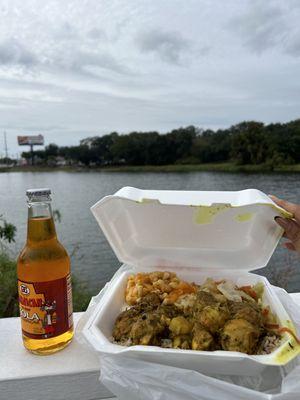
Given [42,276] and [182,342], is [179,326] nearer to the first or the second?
[182,342]

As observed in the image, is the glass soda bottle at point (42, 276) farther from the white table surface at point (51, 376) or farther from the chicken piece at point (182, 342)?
the chicken piece at point (182, 342)

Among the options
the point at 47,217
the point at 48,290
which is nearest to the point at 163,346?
the point at 48,290

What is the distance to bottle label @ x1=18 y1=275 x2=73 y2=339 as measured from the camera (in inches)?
37.8

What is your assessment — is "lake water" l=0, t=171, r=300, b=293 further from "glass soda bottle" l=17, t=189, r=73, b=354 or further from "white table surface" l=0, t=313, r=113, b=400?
"white table surface" l=0, t=313, r=113, b=400

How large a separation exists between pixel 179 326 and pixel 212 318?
89 mm

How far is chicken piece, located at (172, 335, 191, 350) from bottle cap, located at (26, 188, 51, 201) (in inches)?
19.2

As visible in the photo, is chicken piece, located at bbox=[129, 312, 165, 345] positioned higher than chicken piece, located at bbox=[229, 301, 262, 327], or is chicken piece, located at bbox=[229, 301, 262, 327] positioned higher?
chicken piece, located at bbox=[229, 301, 262, 327]

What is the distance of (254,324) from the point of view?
942 mm

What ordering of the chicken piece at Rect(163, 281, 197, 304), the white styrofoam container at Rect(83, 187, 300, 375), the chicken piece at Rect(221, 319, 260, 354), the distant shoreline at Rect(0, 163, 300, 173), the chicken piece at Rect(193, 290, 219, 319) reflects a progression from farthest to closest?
the distant shoreline at Rect(0, 163, 300, 173) < the chicken piece at Rect(163, 281, 197, 304) < the white styrofoam container at Rect(83, 187, 300, 375) < the chicken piece at Rect(193, 290, 219, 319) < the chicken piece at Rect(221, 319, 260, 354)

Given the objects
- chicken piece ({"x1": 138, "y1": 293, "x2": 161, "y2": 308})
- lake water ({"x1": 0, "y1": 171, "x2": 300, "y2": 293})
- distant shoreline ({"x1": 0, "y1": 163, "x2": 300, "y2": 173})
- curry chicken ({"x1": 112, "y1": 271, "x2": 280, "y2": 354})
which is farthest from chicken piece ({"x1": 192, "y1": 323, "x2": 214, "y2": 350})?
distant shoreline ({"x1": 0, "y1": 163, "x2": 300, "y2": 173})

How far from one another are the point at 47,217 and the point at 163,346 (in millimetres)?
448

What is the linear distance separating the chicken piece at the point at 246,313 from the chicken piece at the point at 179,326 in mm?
118

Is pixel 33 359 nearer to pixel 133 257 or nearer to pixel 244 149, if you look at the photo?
pixel 133 257

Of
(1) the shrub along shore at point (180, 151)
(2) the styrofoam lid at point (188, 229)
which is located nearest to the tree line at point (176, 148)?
(1) the shrub along shore at point (180, 151)
